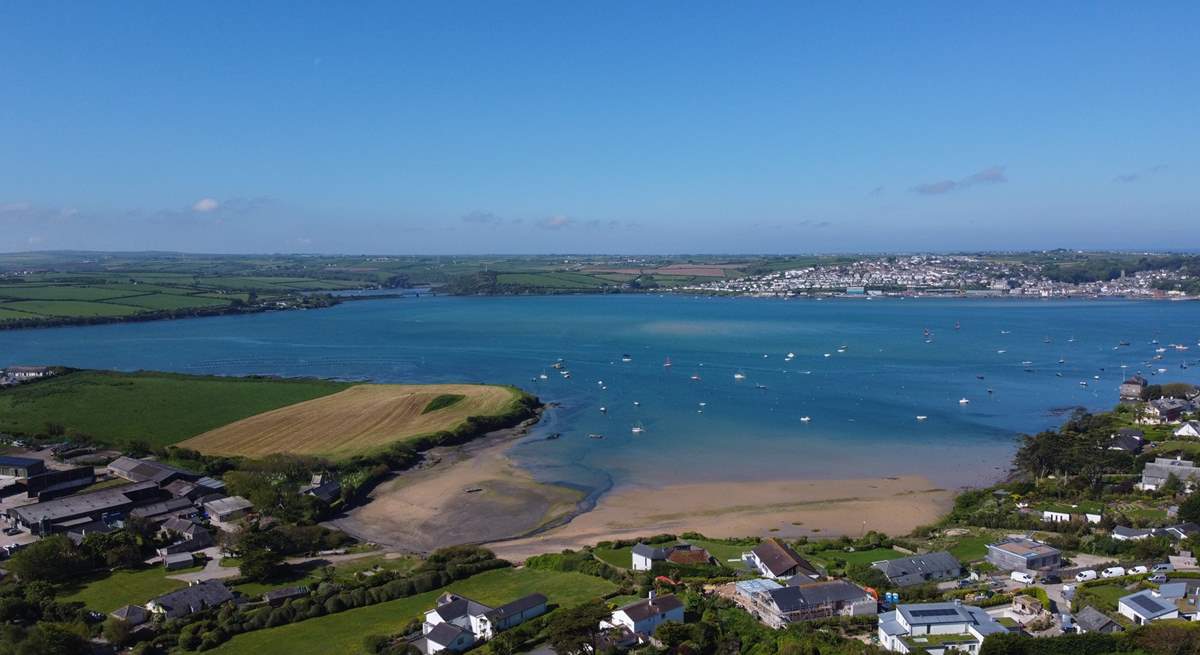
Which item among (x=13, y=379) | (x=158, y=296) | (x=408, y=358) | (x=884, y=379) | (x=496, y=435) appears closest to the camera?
(x=496, y=435)

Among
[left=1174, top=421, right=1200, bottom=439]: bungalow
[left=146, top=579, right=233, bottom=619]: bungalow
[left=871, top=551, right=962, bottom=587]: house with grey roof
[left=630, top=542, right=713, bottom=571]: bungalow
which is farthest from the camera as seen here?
[left=1174, top=421, right=1200, bottom=439]: bungalow

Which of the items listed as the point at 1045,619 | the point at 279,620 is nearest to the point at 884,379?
the point at 1045,619

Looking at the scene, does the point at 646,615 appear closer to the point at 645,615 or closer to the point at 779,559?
the point at 645,615

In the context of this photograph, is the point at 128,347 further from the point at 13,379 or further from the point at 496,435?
the point at 496,435

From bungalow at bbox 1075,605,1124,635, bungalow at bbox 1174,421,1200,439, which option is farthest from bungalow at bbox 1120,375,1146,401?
bungalow at bbox 1075,605,1124,635

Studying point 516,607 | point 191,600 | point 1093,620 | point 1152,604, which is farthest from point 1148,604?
point 191,600

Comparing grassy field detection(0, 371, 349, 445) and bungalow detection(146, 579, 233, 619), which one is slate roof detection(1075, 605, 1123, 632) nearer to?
bungalow detection(146, 579, 233, 619)
